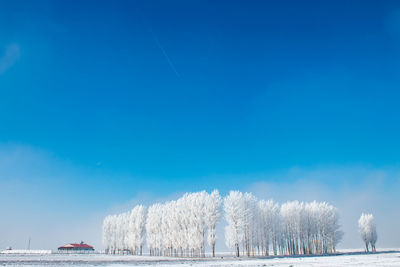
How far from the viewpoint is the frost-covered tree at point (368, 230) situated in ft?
371

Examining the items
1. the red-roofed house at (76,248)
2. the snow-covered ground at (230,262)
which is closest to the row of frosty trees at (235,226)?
the snow-covered ground at (230,262)

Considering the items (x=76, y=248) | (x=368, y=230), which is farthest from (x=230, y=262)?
(x=76, y=248)

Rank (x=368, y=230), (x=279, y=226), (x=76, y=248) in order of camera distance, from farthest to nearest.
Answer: (x=76, y=248), (x=368, y=230), (x=279, y=226)

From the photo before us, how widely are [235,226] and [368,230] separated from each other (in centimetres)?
7529

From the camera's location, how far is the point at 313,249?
307 ft

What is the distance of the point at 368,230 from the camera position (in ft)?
373

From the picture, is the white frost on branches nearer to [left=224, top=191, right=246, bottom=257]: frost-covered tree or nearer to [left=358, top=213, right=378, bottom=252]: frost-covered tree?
[left=224, top=191, right=246, bottom=257]: frost-covered tree

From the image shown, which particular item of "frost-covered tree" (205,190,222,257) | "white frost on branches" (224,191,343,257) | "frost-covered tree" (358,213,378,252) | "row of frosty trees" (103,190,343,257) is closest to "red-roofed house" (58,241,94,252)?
"row of frosty trees" (103,190,343,257)

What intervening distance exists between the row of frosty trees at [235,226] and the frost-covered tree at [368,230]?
24.7 metres

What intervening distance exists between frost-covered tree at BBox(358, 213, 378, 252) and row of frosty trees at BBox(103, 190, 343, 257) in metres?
24.7

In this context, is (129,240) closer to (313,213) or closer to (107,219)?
(107,219)

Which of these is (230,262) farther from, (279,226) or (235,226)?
(279,226)

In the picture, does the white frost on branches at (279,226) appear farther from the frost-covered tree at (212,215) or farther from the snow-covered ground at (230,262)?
the snow-covered ground at (230,262)

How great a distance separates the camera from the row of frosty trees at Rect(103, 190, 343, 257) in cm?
6931
